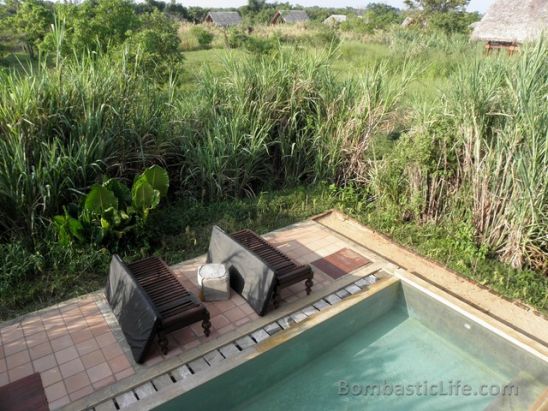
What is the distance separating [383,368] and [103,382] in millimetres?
2363

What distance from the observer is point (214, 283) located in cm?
392

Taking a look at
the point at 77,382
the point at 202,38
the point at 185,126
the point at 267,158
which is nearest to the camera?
the point at 77,382

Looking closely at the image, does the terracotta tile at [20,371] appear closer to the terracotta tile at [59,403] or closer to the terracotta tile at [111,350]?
the terracotta tile at [59,403]

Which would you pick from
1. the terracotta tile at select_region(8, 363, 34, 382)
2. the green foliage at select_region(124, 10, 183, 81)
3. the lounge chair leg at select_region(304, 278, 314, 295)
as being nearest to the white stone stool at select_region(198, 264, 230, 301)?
the lounge chair leg at select_region(304, 278, 314, 295)

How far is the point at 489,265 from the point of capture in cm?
470

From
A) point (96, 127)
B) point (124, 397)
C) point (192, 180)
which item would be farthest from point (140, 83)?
point (124, 397)

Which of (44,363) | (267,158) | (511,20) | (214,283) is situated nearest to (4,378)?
(44,363)

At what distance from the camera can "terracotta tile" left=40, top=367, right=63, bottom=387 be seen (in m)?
3.07

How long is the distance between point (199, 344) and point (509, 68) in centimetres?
448

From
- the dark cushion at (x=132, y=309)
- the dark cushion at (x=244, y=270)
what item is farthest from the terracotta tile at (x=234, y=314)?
the dark cushion at (x=132, y=309)

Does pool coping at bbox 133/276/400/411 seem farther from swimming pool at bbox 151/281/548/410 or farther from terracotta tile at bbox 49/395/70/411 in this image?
terracotta tile at bbox 49/395/70/411

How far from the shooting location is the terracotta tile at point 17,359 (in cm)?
322

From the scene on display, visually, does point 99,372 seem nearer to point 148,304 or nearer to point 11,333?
point 148,304

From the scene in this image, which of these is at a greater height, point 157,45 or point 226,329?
point 157,45
